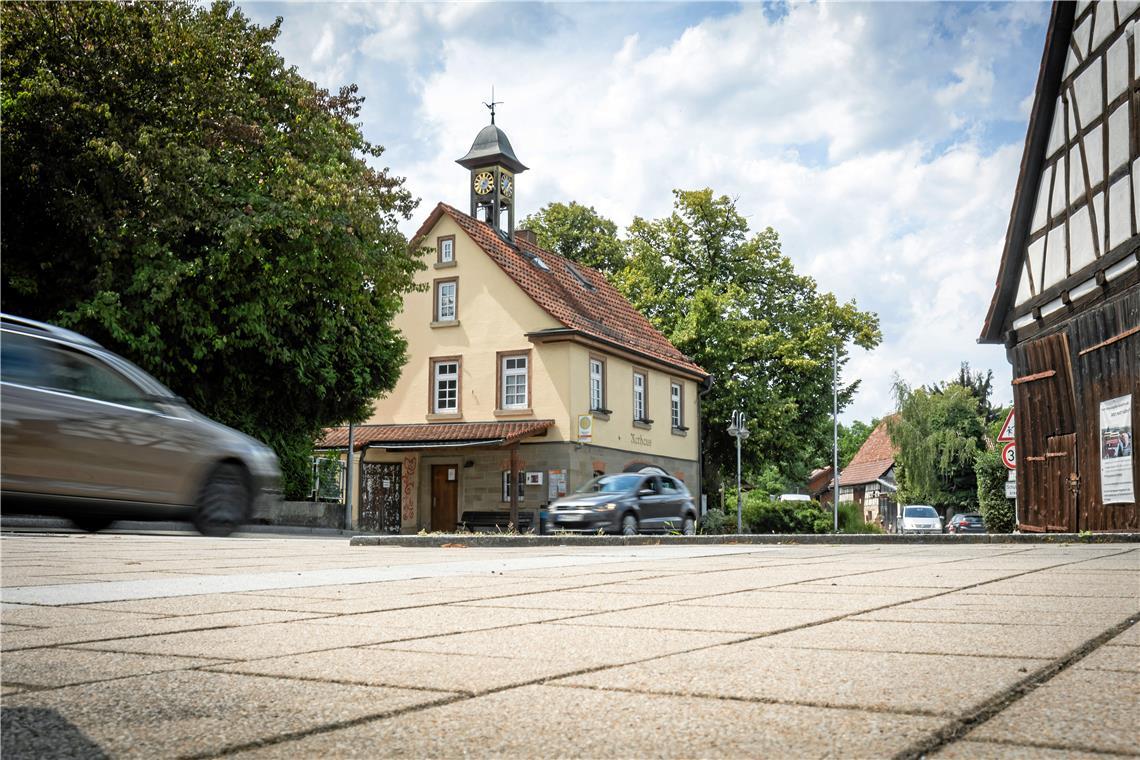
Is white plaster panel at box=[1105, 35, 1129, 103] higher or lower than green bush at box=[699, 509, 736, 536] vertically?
higher

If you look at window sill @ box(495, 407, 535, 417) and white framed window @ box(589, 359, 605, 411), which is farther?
white framed window @ box(589, 359, 605, 411)

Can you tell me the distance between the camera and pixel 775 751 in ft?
8.08

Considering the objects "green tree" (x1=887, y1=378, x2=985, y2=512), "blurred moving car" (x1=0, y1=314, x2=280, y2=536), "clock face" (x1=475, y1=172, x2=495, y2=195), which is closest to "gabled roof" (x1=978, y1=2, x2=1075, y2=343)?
"blurred moving car" (x1=0, y1=314, x2=280, y2=536)

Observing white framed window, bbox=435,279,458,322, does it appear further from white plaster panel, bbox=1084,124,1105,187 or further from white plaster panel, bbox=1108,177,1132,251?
white plaster panel, bbox=1108,177,1132,251

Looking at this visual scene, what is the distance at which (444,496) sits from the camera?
36906mm

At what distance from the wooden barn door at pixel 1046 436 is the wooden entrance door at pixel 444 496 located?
18.9 metres

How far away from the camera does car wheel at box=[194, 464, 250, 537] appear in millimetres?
3805

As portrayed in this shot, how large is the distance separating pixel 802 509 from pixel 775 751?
1541 inches

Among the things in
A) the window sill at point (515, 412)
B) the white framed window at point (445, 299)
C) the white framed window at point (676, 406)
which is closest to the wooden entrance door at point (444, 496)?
the window sill at point (515, 412)

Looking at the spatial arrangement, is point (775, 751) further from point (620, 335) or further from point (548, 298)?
point (620, 335)

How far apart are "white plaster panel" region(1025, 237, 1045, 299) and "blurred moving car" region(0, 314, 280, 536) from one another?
809 inches

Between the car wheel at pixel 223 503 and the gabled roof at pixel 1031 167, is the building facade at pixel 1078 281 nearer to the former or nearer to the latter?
the gabled roof at pixel 1031 167

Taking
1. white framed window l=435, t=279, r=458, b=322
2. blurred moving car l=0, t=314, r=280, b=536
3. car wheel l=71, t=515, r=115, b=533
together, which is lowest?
car wheel l=71, t=515, r=115, b=533

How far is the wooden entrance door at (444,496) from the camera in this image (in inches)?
1438
